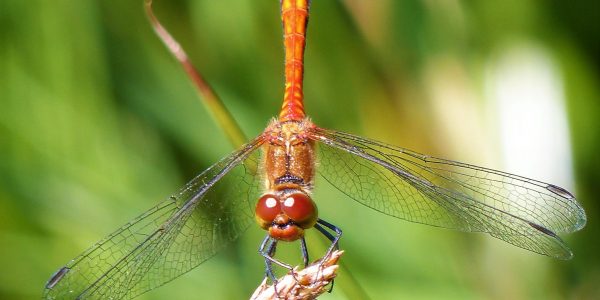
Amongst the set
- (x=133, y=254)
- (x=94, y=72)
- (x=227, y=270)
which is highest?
(x=94, y=72)

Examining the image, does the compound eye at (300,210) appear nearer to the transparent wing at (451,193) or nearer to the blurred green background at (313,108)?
the transparent wing at (451,193)

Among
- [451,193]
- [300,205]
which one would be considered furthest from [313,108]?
[300,205]

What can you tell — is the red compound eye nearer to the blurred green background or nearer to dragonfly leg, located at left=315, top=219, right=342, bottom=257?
dragonfly leg, located at left=315, top=219, right=342, bottom=257

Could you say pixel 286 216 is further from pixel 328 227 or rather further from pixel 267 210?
pixel 328 227

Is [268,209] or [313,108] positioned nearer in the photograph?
[268,209]

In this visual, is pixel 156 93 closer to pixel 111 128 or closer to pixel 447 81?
pixel 111 128

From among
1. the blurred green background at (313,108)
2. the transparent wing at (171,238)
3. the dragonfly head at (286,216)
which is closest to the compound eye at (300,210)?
the dragonfly head at (286,216)

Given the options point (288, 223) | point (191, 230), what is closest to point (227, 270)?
point (191, 230)
